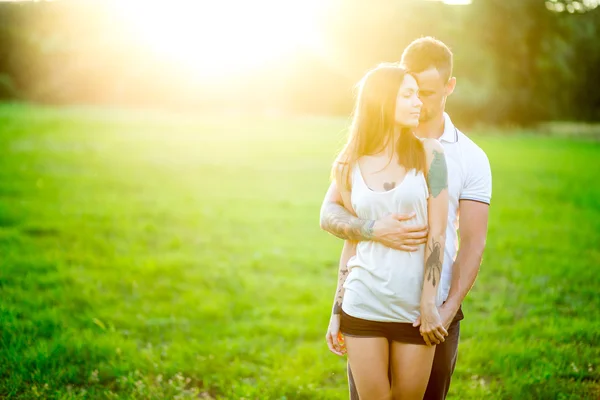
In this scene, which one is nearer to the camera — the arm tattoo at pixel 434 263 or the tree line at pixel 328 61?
the arm tattoo at pixel 434 263

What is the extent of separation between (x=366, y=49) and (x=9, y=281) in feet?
107

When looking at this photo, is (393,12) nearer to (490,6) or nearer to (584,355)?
(490,6)

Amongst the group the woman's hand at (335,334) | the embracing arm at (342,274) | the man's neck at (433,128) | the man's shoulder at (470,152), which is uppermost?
the man's neck at (433,128)

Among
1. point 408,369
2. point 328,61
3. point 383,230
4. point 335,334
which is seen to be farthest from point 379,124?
point 328,61

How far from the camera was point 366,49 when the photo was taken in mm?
37688

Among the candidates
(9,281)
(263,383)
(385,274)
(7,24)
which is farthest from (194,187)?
(7,24)

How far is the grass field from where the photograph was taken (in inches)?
220

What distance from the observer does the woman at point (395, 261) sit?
10.6 ft

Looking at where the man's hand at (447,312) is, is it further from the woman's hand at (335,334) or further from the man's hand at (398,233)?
the woman's hand at (335,334)

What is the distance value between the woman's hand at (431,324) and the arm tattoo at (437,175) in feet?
1.91

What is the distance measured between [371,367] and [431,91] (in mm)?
1588

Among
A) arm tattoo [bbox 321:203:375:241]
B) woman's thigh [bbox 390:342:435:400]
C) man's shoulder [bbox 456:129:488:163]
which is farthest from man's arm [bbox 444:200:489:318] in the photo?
arm tattoo [bbox 321:203:375:241]

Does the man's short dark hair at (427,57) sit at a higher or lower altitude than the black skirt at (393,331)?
higher

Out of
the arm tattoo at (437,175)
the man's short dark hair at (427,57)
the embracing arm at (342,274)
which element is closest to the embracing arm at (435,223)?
the arm tattoo at (437,175)
